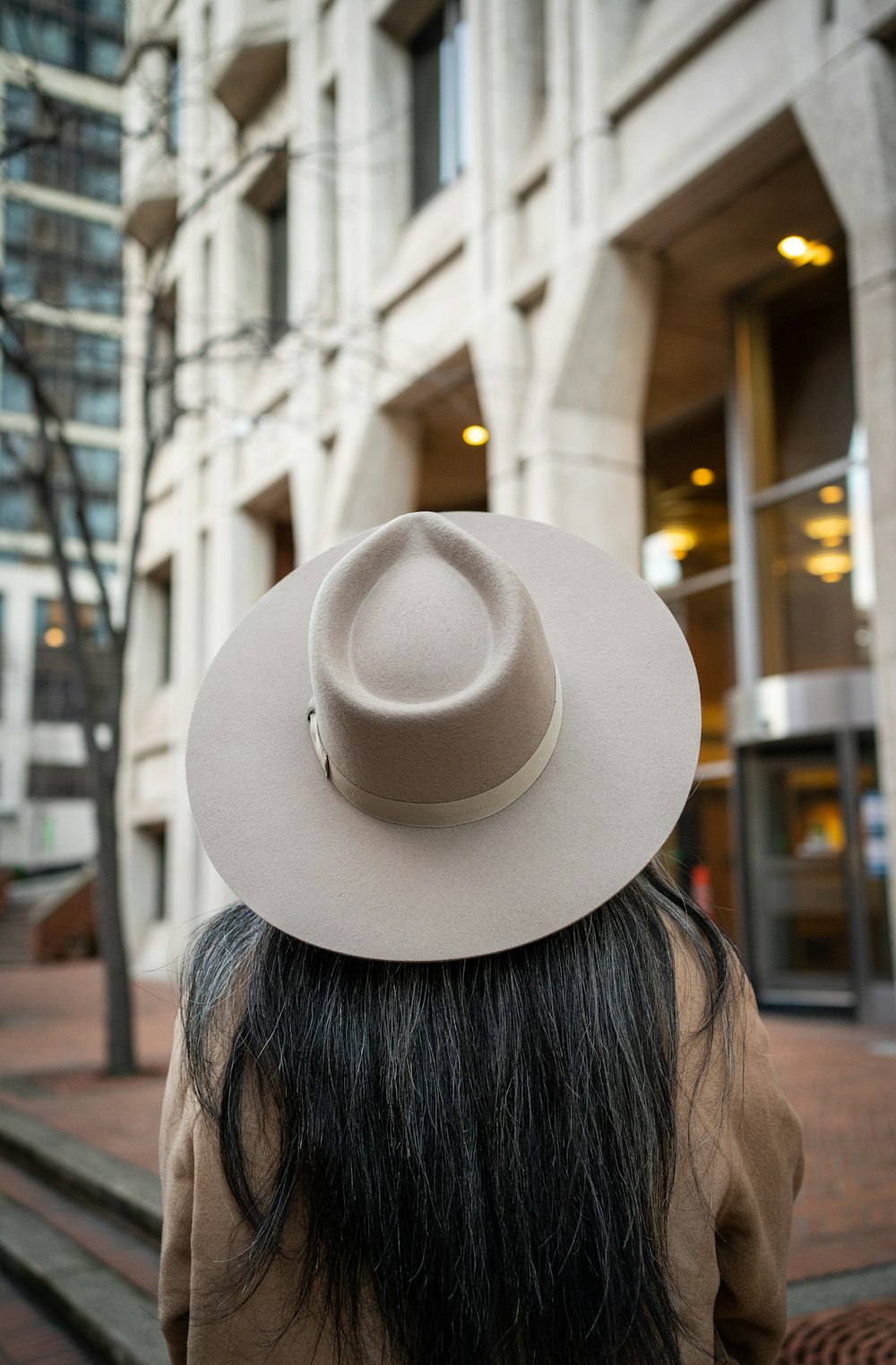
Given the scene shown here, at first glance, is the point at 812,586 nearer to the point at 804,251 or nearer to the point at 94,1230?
the point at 804,251

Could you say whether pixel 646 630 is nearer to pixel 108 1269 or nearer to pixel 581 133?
pixel 108 1269

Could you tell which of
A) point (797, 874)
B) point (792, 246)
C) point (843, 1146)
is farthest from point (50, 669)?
point (843, 1146)

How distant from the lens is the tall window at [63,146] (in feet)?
25.7

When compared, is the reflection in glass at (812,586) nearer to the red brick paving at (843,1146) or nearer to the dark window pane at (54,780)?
the red brick paving at (843,1146)

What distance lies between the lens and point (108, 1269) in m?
4.57

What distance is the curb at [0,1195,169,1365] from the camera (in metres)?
3.79

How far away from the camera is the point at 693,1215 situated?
1.55 meters

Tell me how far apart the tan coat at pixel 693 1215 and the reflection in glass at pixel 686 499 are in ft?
38.5

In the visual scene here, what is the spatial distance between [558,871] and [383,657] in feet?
1.23

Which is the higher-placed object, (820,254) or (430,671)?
(820,254)

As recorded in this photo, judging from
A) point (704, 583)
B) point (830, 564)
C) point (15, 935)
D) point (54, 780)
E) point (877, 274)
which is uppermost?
point (877, 274)

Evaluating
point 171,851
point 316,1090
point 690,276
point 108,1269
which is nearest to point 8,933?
point 171,851

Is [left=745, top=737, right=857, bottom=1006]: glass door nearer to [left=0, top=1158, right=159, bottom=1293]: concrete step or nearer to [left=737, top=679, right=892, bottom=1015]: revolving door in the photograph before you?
[left=737, top=679, right=892, bottom=1015]: revolving door

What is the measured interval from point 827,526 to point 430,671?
10.7 meters
